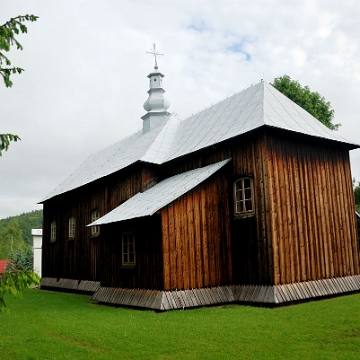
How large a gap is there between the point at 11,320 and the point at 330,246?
971 centimetres

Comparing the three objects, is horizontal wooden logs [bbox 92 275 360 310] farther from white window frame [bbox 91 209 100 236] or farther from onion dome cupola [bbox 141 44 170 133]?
onion dome cupola [bbox 141 44 170 133]

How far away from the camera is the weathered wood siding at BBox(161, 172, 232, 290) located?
42.0 ft

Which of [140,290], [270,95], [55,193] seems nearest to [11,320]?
[140,290]

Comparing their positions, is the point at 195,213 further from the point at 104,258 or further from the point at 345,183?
the point at 345,183

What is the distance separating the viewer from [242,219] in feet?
44.6

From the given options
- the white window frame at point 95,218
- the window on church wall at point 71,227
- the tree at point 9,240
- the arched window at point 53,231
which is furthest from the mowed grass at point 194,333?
the tree at point 9,240

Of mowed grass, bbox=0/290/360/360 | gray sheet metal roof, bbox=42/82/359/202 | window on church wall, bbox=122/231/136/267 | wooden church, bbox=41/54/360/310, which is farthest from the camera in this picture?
window on church wall, bbox=122/231/136/267

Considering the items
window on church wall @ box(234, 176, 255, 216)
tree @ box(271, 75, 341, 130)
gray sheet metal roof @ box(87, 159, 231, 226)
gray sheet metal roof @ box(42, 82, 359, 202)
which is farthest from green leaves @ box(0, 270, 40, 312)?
tree @ box(271, 75, 341, 130)

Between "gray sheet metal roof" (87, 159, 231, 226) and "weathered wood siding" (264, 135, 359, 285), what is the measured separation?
6.29 feet

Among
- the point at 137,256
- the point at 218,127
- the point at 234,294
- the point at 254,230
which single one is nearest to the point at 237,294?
the point at 234,294

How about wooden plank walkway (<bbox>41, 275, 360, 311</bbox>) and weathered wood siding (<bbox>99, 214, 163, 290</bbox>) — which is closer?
wooden plank walkway (<bbox>41, 275, 360, 311</bbox>)

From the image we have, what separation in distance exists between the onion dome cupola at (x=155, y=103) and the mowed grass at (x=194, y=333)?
12721 mm

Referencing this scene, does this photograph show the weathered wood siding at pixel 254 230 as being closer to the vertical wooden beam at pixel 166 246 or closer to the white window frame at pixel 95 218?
the vertical wooden beam at pixel 166 246

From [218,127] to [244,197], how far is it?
3183mm
